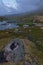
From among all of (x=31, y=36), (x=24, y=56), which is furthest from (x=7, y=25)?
(x=24, y=56)

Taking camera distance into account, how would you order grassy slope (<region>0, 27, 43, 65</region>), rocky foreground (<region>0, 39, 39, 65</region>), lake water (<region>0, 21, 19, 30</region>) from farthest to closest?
1. lake water (<region>0, 21, 19, 30</region>)
2. grassy slope (<region>0, 27, 43, 65</region>)
3. rocky foreground (<region>0, 39, 39, 65</region>)

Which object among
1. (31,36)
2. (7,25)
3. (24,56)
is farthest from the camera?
(7,25)

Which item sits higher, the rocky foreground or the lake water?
the lake water

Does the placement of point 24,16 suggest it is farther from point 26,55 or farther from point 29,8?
point 26,55

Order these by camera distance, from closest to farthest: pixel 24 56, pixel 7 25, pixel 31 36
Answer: pixel 24 56 → pixel 31 36 → pixel 7 25

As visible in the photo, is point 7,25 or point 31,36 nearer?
point 31,36

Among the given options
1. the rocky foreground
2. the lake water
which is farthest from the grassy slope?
the lake water

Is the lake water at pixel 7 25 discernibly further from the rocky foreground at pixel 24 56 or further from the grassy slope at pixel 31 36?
the rocky foreground at pixel 24 56

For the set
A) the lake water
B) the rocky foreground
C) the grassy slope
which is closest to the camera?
the rocky foreground

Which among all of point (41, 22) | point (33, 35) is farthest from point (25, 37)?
point (41, 22)

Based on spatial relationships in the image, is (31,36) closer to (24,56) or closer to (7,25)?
(24,56)

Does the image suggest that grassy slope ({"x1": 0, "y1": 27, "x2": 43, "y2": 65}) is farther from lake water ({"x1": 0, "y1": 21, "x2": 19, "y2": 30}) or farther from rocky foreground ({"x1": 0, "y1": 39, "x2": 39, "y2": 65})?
lake water ({"x1": 0, "y1": 21, "x2": 19, "y2": 30})
